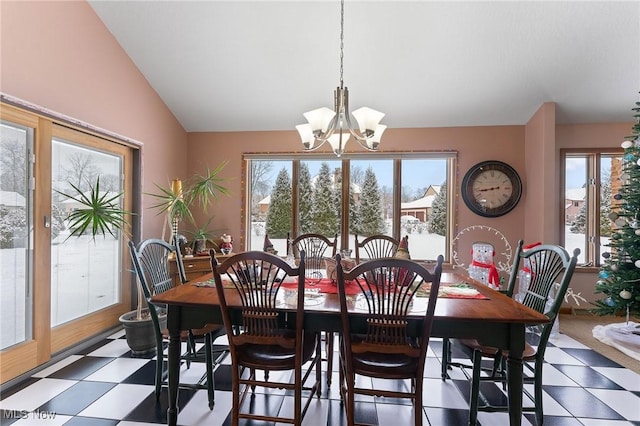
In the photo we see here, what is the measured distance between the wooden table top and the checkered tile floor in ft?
2.40

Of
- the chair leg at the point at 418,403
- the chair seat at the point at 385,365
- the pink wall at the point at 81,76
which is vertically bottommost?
the chair leg at the point at 418,403

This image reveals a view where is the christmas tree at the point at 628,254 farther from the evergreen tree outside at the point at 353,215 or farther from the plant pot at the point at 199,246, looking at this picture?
the plant pot at the point at 199,246

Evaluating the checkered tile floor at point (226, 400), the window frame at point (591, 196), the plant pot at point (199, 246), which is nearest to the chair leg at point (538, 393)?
the checkered tile floor at point (226, 400)

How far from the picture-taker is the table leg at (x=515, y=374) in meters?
1.51

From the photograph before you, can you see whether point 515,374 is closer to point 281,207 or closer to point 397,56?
point 397,56

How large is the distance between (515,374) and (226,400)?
5.51 feet

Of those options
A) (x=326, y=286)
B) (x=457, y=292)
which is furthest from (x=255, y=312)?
(x=457, y=292)

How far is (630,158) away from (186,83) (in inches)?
176

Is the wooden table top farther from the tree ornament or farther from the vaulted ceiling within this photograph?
the vaulted ceiling

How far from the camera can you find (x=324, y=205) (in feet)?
13.6

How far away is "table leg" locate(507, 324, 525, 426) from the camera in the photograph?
4.94 feet

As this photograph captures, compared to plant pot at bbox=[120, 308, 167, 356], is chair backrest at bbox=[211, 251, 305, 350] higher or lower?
higher

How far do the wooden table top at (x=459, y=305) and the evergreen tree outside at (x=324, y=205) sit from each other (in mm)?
2289

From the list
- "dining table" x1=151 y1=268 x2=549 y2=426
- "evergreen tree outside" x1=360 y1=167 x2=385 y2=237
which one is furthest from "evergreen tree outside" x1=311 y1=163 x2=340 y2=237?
"dining table" x1=151 y1=268 x2=549 y2=426
